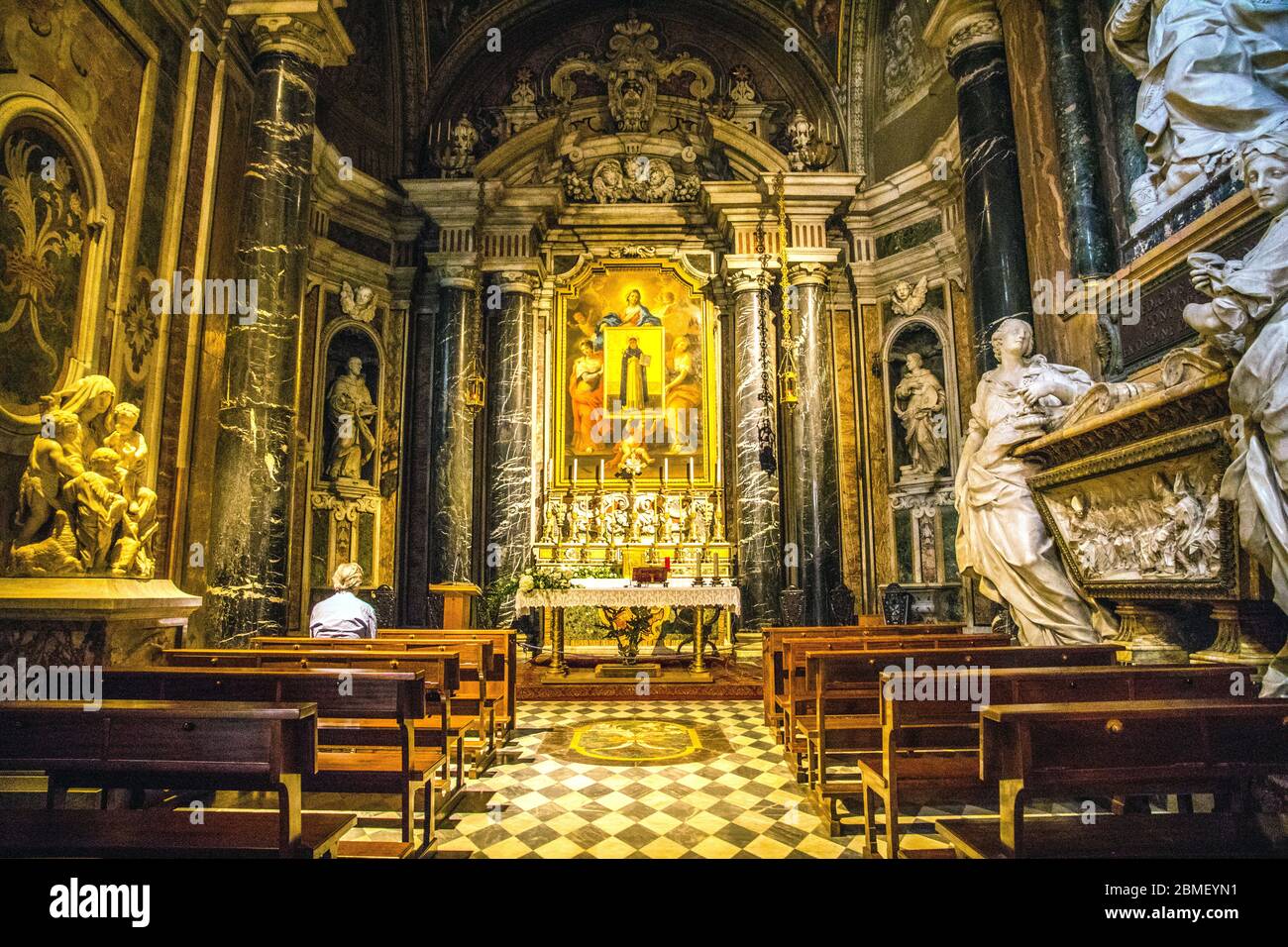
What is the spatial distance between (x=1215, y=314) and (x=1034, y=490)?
235 cm

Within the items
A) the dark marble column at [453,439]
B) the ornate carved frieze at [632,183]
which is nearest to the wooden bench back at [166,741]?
the dark marble column at [453,439]

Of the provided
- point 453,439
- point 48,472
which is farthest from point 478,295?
point 48,472

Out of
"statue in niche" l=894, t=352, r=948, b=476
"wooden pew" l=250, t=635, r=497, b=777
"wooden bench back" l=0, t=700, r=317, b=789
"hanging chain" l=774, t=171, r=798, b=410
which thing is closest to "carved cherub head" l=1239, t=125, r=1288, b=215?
"wooden bench back" l=0, t=700, r=317, b=789

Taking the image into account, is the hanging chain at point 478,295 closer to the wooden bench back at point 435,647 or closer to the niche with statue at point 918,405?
the wooden bench back at point 435,647

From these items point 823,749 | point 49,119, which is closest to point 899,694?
point 823,749

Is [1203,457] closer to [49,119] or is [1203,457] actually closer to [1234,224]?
[1234,224]

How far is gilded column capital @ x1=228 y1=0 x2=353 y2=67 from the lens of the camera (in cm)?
662

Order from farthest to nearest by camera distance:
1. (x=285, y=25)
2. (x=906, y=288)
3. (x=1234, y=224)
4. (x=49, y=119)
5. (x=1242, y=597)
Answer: (x=906, y=288), (x=285, y=25), (x=49, y=119), (x=1234, y=224), (x=1242, y=597)

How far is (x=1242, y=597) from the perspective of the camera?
344cm

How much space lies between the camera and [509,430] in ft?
33.8

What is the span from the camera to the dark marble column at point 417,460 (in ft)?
33.1

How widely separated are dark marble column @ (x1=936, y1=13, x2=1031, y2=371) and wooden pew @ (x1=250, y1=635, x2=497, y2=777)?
5.26m

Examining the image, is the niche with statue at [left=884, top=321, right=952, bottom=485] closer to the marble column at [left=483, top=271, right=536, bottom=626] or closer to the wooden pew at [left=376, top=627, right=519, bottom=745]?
the marble column at [left=483, top=271, right=536, bottom=626]

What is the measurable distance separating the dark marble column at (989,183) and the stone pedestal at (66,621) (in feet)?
22.9
